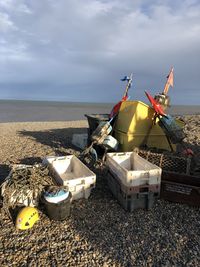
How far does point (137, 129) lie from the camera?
8.77 meters

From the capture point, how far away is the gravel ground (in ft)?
13.3

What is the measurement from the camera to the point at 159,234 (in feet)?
15.6

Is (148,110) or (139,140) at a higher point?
(148,110)

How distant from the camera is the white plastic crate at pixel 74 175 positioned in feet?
18.8

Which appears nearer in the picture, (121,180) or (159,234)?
(159,234)

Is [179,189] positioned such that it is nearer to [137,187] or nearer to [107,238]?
[137,187]

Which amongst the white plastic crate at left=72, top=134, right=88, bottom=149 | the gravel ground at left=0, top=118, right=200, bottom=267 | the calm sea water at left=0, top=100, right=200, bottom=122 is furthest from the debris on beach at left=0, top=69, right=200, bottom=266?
the calm sea water at left=0, top=100, right=200, bottom=122

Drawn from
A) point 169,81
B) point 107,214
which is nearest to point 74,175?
point 107,214

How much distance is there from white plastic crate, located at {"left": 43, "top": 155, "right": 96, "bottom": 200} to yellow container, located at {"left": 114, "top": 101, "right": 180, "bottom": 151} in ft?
7.77

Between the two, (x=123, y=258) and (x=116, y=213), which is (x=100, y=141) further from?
(x=123, y=258)

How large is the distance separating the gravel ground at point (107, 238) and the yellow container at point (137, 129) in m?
2.98

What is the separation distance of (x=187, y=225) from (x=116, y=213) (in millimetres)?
1453

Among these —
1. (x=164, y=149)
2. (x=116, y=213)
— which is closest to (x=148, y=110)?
(x=164, y=149)

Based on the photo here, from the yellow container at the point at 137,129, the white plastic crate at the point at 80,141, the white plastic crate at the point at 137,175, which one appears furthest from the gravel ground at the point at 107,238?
the white plastic crate at the point at 80,141
